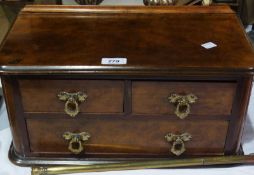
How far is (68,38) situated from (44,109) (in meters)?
0.19

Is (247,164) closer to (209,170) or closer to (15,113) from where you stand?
(209,170)

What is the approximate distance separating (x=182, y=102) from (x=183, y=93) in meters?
0.02

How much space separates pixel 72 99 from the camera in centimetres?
92

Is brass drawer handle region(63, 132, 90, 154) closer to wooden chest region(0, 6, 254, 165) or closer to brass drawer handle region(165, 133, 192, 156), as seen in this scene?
wooden chest region(0, 6, 254, 165)

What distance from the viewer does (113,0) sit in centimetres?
150

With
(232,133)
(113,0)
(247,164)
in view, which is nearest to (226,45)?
(232,133)

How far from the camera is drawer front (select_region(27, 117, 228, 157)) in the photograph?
0.98m

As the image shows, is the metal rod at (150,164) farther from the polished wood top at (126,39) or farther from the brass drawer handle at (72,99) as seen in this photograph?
the polished wood top at (126,39)

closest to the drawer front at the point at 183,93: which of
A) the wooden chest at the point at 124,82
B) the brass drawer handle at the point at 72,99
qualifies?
the wooden chest at the point at 124,82

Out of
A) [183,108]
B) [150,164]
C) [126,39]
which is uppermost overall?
[126,39]

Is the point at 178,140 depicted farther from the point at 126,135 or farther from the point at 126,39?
the point at 126,39

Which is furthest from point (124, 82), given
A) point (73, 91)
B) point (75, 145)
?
point (75, 145)

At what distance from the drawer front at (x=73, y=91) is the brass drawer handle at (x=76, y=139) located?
0.25ft

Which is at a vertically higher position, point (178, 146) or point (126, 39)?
point (126, 39)
